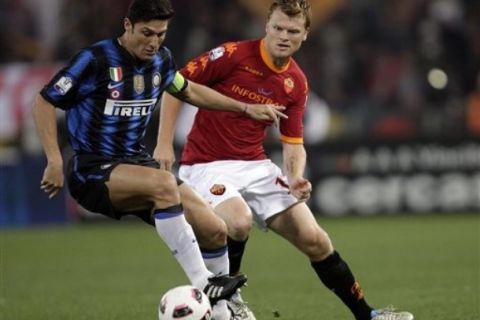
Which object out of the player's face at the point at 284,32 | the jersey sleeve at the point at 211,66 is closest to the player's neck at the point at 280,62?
the player's face at the point at 284,32

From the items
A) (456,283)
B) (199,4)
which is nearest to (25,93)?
(199,4)

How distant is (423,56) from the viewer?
58.3ft

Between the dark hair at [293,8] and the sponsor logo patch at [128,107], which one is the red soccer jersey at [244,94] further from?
the sponsor logo patch at [128,107]

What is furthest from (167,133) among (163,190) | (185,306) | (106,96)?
(185,306)

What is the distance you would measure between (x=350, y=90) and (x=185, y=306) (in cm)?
1178

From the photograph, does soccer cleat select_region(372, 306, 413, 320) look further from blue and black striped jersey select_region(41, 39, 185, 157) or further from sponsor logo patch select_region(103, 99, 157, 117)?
sponsor logo patch select_region(103, 99, 157, 117)

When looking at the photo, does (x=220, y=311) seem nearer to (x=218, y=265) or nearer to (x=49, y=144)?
(x=218, y=265)

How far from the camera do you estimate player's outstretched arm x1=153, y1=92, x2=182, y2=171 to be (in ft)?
24.3

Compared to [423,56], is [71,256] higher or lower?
lower

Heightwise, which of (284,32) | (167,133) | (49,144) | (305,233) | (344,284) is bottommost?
(344,284)

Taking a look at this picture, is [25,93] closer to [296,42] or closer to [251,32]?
[251,32]

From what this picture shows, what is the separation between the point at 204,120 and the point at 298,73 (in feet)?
2.38

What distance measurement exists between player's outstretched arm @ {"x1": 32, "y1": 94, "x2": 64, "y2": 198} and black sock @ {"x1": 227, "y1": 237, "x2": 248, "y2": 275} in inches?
58.4

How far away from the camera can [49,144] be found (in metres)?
6.68
